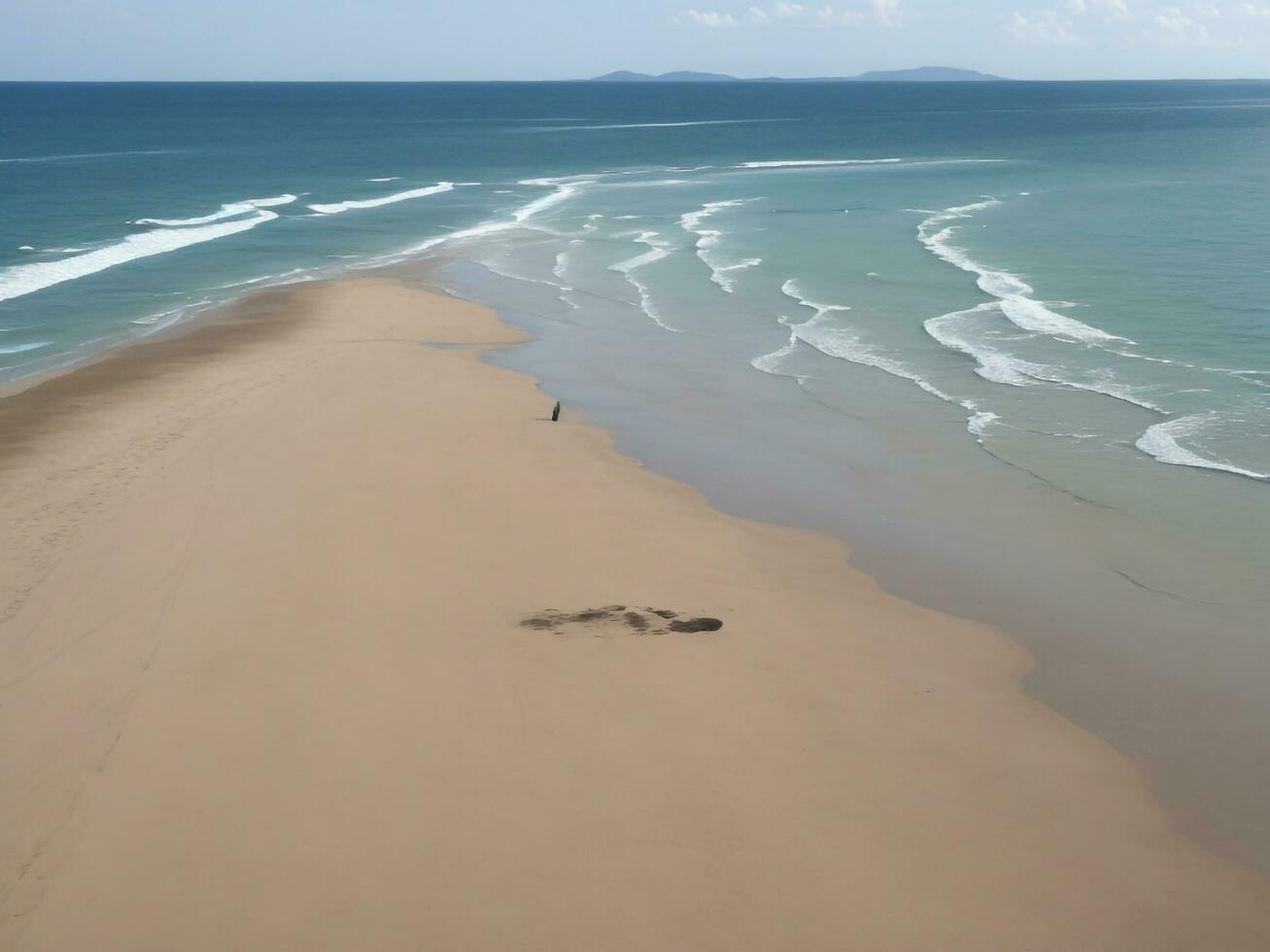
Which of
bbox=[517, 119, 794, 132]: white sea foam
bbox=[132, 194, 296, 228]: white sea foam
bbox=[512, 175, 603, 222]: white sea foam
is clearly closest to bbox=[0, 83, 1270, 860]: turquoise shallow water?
bbox=[132, 194, 296, 228]: white sea foam

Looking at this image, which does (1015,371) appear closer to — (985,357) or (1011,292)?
(985,357)

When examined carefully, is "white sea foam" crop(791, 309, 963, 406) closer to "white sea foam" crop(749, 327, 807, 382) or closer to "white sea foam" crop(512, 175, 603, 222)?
"white sea foam" crop(749, 327, 807, 382)

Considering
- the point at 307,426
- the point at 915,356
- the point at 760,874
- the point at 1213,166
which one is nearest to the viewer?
the point at 760,874

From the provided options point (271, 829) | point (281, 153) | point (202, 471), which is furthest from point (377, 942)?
point (281, 153)

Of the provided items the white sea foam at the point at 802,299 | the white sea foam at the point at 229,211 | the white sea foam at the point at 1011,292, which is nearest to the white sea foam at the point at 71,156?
the white sea foam at the point at 229,211

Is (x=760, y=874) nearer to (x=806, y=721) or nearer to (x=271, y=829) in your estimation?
(x=806, y=721)

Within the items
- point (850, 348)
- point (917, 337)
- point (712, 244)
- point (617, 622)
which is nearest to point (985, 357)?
point (917, 337)
